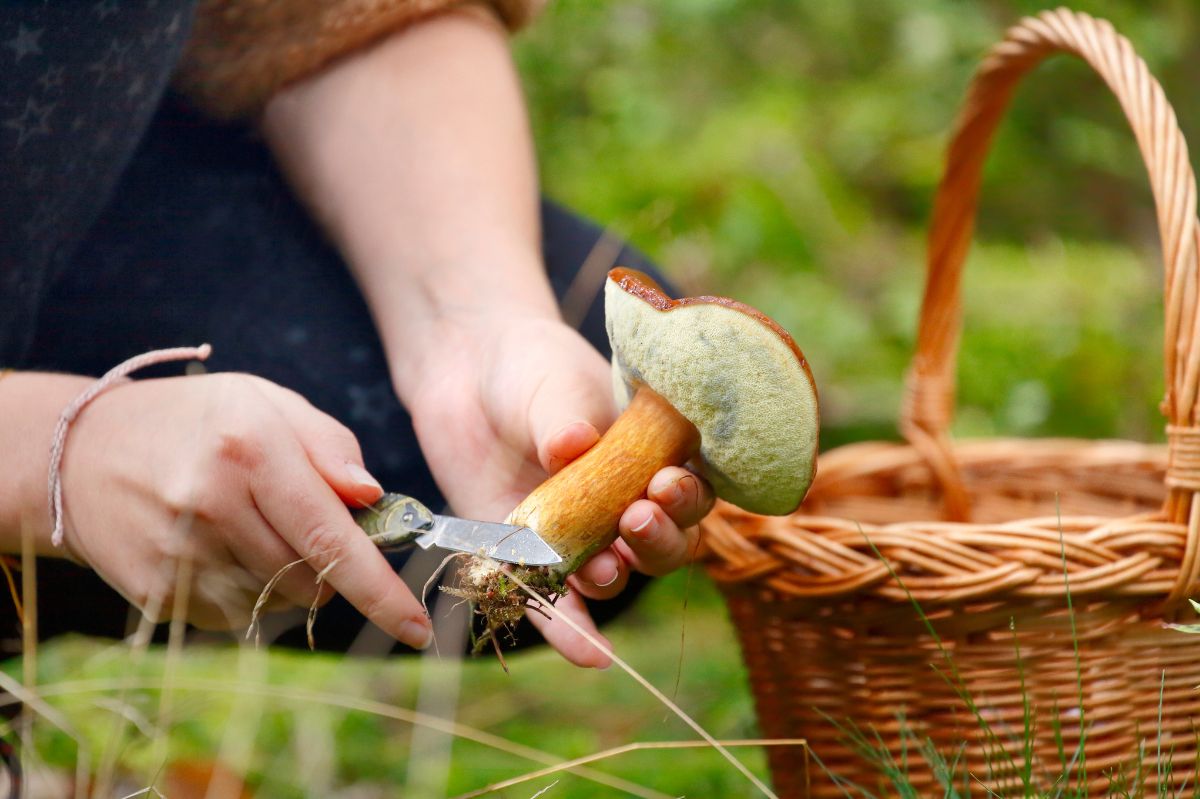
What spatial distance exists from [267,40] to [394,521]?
0.56 meters

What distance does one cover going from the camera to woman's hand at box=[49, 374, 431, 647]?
0.58 metres

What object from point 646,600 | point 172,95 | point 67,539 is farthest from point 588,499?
point 646,600

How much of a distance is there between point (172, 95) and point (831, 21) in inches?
86.0

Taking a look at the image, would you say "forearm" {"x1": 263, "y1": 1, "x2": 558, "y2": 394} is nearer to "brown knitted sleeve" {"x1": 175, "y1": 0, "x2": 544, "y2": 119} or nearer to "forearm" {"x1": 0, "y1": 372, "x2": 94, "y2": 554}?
"brown knitted sleeve" {"x1": 175, "y1": 0, "x2": 544, "y2": 119}

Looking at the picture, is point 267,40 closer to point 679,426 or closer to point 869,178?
point 679,426

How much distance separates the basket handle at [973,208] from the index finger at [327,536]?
63 centimetres

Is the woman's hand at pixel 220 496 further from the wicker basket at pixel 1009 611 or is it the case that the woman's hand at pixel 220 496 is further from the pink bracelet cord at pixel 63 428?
the wicker basket at pixel 1009 611

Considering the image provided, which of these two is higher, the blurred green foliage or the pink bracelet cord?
the pink bracelet cord

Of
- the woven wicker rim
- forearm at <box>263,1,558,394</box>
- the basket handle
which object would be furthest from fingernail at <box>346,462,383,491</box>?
the basket handle

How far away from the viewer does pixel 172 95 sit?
0.96 meters

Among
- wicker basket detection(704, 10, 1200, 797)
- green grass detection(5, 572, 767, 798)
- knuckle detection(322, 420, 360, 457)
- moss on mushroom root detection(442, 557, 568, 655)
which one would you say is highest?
knuckle detection(322, 420, 360, 457)

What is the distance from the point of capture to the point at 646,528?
24.6 inches

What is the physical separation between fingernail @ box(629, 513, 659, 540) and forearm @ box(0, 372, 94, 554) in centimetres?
37

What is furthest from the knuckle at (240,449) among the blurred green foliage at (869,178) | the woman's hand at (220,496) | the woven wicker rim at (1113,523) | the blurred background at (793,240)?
the blurred green foliage at (869,178)
